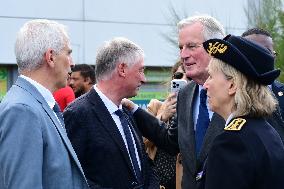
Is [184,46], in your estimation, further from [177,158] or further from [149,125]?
[177,158]

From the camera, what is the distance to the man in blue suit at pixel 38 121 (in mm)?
3135

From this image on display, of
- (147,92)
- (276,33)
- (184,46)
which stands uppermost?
(184,46)

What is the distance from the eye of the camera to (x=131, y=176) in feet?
13.7

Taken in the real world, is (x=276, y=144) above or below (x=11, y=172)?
above

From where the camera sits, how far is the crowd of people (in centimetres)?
300

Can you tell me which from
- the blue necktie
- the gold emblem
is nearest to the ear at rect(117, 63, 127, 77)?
the blue necktie

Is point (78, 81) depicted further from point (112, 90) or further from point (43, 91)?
point (43, 91)

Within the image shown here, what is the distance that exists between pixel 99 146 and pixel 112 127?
0.58 feet

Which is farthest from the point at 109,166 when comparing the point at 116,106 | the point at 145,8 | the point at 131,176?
the point at 145,8

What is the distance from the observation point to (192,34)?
4.25m

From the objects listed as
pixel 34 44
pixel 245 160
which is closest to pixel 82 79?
pixel 34 44

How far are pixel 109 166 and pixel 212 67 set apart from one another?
3.97 feet

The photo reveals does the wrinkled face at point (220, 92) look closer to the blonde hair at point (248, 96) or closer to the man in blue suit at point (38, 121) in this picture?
the blonde hair at point (248, 96)

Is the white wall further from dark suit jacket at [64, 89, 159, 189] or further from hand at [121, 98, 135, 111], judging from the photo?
dark suit jacket at [64, 89, 159, 189]
